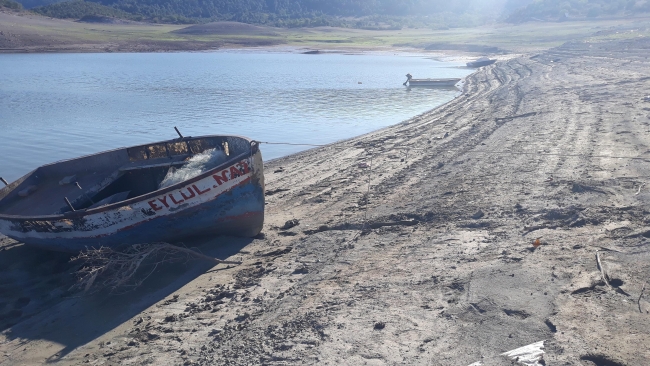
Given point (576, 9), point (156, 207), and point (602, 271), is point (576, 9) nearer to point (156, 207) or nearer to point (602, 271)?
point (602, 271)

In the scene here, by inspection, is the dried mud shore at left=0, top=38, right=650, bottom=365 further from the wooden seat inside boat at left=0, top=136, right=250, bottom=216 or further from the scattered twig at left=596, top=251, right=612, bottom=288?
the wooden seat inside boat at left=0, top=136, right=250, bottom=216

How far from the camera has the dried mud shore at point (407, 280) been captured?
4.43 metres

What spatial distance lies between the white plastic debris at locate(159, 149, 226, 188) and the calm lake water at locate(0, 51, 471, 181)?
5.79 meters

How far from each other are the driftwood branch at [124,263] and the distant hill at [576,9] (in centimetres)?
7460

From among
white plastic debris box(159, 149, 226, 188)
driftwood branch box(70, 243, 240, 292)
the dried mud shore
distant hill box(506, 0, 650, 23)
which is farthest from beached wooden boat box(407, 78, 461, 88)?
distant hill box(506, 0, 650, 23)

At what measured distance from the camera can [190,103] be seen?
23.2 meters

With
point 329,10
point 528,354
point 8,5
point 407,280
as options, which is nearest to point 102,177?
point 407,280

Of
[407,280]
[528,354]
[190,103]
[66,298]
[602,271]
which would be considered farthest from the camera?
[190,103]

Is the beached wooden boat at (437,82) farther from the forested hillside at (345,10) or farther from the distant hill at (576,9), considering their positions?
the forested hillside at (345,10)

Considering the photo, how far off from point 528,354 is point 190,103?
68.9 feet

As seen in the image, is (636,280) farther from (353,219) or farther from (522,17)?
(522,17)

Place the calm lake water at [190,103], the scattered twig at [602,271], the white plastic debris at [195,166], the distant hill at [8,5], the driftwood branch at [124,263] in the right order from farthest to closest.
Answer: the distant hill at [8,5]
the calm lake water at [190,103]
the white plastic debris at [195,166]
the driftwood branch at [124,263]
the scattered twig at [602,271]

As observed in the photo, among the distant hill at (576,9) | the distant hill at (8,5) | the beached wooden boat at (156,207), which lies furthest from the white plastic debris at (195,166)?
the distant hill at (576,9)

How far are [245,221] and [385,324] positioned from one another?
317cm
